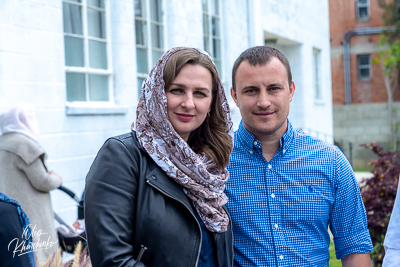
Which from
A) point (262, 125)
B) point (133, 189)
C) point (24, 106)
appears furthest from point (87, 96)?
point (133, 189)

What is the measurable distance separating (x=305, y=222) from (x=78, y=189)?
4774mm

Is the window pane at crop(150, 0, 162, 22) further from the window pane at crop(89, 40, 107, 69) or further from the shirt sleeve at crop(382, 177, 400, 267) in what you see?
the shirt sleeve at crop(382, 177, 400, 267)

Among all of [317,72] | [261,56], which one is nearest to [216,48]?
[317,72]

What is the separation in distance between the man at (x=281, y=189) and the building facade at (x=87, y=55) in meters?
3.69

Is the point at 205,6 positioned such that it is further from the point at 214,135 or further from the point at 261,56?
the point at 214,135

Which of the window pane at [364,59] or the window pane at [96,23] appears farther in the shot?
the window pane at [364,59]

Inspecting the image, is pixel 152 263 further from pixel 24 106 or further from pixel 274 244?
pixel 24 106

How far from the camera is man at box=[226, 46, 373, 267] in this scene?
2.68 meters

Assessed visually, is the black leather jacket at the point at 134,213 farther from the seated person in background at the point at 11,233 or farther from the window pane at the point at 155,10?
the window pane at the point at 155,10

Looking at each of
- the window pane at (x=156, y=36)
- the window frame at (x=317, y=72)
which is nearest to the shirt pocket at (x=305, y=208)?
the window pane at (x=156, y=36)

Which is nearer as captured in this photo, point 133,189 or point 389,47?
point 133,189

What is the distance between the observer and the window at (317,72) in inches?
674

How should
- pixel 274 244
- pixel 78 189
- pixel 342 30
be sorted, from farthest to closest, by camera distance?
pixel 342 30 → pixel 78 189 → pixel 274 244

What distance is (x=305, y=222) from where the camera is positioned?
2.69 meters
